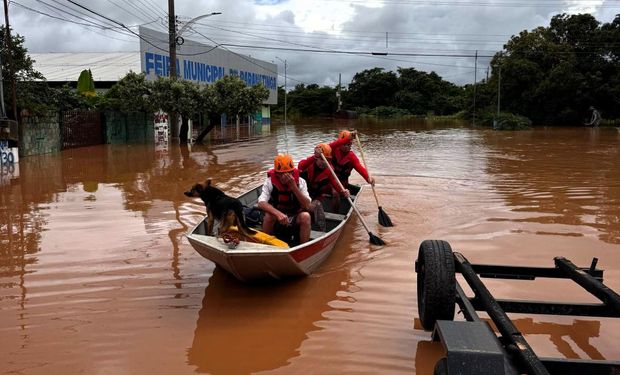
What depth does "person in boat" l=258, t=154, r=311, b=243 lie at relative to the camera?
19.0 ft

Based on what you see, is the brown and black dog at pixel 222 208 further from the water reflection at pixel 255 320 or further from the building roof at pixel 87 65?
the building roof at pixel 87 65

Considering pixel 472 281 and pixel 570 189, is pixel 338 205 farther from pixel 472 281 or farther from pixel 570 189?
pixel 570 189

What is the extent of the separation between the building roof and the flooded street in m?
21.7

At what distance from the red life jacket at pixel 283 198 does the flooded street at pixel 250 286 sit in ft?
2.65

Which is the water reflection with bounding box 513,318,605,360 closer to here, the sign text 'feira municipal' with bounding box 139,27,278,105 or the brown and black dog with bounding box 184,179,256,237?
the brown and black dog with bounding box 184,179,256,237

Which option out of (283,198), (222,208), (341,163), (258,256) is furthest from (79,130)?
(258,256)

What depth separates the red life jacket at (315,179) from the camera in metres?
7.89

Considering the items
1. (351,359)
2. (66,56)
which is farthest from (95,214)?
(66,56)

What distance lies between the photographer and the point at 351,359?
4.14m

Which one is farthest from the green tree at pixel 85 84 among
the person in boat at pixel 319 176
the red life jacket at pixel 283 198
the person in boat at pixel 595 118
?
the person in boat at pixel 595 118

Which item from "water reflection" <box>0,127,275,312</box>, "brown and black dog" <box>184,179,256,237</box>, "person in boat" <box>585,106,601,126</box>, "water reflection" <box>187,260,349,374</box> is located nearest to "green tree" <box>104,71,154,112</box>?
"water reflection" <box>0,127,275,312</box>

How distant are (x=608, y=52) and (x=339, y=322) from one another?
5453 centimetres

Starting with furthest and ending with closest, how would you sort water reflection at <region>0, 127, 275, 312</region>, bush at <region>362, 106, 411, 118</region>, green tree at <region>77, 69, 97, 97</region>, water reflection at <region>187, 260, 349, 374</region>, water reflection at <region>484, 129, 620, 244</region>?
1. bush at <region>362, 106, 411, 118</region>
2. green tree at <region>77, 69, 97, 97</region>
3. water reflection at <region>484, 129, 620, 244</region>
4. water reflection at <region>0, 127, 275, 312</region>
5. water reflection at <region>187, 260, 349, 374</region>

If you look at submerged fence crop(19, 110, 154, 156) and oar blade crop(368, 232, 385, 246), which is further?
submerged fence crop(19, 110, 154, 156)
